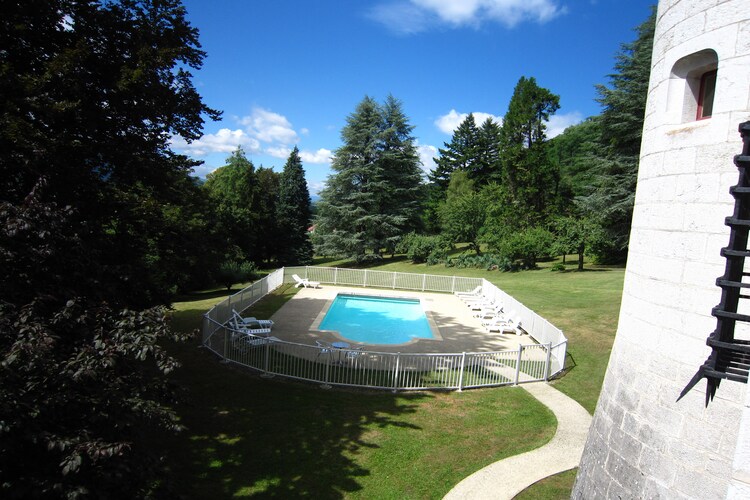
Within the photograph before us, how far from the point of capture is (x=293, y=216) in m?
45.9

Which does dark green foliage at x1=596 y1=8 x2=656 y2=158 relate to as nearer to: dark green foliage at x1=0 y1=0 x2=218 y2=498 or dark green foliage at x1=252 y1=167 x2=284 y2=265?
dark green foliage at x1=0 y1=0 x2=218 y2=498

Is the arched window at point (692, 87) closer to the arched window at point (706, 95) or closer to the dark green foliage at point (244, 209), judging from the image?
the arched window at point (706, 95)

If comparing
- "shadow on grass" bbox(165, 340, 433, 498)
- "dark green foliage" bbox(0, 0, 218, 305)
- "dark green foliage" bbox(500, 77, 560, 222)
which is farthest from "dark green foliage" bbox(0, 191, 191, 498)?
"dark green foliage" bbox(500, 77, 560, 222)

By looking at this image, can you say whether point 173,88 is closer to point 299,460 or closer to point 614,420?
point 299,460

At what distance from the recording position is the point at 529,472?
736 centimetres

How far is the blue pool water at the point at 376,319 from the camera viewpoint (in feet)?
55.6

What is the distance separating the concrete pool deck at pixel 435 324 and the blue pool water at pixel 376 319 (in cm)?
44

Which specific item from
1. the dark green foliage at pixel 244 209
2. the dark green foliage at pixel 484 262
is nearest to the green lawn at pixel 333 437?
the dark green foliage at pixel 484 262

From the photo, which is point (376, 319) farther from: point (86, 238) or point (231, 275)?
point (86, 238)

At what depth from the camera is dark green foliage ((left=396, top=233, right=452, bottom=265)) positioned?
35.7 m

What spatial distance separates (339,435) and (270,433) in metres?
1.32

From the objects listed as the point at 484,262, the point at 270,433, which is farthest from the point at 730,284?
the point at 484,262

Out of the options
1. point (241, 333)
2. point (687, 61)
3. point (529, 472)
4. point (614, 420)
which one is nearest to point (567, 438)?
point (529, 472)

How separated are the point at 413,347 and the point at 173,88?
10283mm
